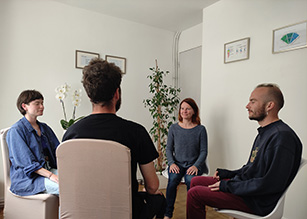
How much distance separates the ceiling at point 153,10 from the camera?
3.25 m

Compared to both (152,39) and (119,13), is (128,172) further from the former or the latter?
(152,39)

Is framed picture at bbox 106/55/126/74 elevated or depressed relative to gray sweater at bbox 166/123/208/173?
elevated

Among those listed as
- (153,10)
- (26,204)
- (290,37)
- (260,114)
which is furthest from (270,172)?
(153,10)

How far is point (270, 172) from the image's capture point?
153cm

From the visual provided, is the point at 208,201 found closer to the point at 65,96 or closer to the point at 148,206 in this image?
the point at 148,206

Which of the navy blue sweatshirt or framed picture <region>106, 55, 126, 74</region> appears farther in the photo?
framed picture <region>106, 55, 126, 74</region>

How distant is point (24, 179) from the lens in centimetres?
194

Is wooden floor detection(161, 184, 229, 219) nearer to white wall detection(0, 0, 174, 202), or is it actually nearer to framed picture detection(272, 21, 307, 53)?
white wall detection(0, 0, 174, 202)

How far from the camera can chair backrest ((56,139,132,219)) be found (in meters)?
1.11

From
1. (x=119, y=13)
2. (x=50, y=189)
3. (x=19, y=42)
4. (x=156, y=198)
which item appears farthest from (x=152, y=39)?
(x=156, y=198)

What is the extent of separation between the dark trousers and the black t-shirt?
65 mm

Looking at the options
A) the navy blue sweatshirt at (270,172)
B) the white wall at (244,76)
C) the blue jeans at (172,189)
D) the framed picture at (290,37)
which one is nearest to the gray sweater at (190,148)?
the blue jeans at (172,189)

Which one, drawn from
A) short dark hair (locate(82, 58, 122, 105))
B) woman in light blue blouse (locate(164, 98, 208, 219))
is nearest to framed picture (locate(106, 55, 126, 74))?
woman in light blue blouse (locate(164, 98, 208, 219))

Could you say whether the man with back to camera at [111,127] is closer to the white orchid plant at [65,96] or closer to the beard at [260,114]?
the beard at [260,114]
